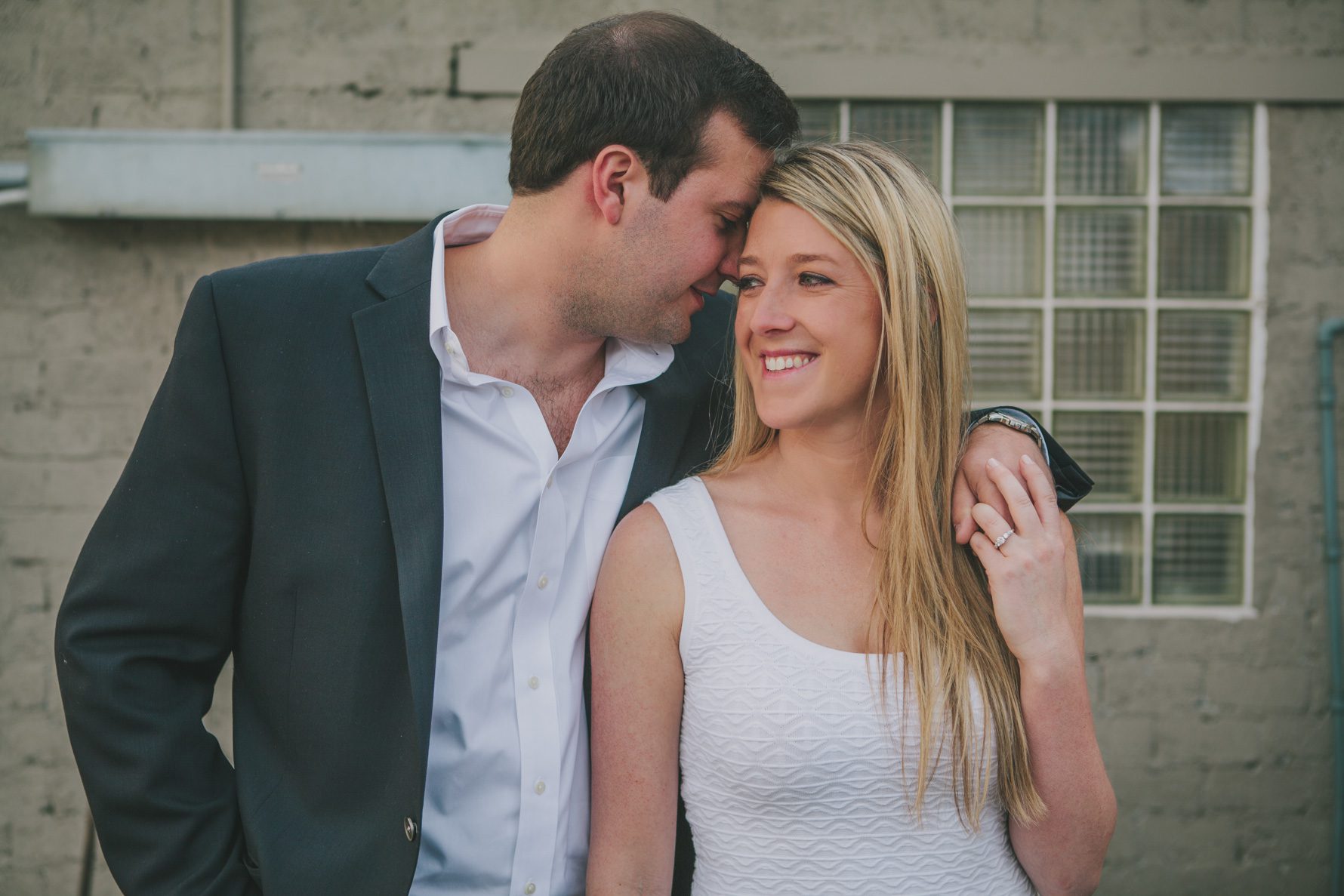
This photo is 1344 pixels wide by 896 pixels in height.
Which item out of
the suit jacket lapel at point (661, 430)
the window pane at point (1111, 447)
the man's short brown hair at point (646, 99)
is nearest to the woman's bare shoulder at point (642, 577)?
the suit jacket lapel at point (661, 430)

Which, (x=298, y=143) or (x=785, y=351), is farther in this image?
(x=298, y=143)

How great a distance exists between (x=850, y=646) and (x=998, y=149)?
237cm

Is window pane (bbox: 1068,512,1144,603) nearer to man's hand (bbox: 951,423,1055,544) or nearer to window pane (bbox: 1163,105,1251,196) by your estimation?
window pane (bbox: 1163,105,1251,196)

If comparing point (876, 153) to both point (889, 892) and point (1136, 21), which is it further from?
point (1136, 21)

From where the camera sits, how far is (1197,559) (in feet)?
11.4

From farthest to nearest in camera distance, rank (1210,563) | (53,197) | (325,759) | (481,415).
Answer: (1210,563) < (53,197) < (481,415) < (325,759)

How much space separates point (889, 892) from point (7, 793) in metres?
3.09

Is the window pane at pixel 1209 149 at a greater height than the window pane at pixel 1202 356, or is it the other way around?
the window pane at pixel 1209 149

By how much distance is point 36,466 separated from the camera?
3299mm

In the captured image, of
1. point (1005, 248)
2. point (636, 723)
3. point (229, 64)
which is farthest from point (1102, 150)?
point (229, 64)

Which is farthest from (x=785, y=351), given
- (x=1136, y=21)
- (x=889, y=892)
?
(x=1136, y=21)

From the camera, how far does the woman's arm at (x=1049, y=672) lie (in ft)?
5.08

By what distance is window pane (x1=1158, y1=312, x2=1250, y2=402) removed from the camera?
3.44 m

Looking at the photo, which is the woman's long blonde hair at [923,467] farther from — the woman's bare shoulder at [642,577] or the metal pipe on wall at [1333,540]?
the metal pipe on wall at [1333,540]
